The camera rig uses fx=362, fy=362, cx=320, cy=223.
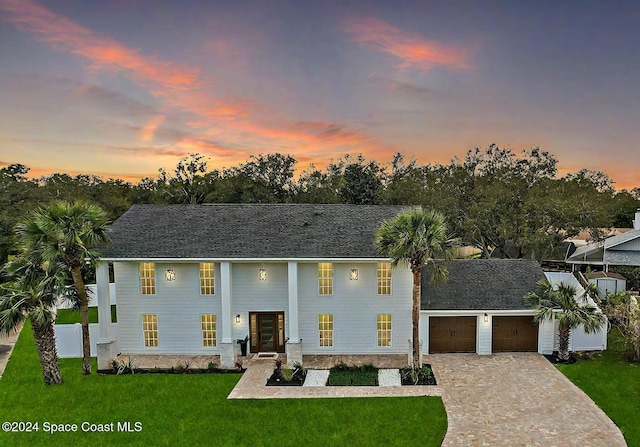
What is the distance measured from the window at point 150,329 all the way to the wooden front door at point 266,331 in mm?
4410

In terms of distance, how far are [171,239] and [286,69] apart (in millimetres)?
11304

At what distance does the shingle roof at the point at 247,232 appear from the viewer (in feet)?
52.1

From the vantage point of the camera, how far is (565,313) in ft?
50.1

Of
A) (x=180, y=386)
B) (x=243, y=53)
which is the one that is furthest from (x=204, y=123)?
(x=180, y=386)

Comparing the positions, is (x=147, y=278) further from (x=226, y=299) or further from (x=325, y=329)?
(x=325, y=329)

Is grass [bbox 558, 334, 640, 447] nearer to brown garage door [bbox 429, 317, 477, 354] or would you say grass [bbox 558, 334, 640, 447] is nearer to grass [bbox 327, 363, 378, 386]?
brown garage door [bbox 429, 317, 477, 354]

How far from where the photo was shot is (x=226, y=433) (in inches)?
405

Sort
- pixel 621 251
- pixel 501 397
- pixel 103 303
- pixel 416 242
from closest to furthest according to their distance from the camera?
pixel 501 397
pixel 416 242
pixel 103 303
pixel 621 251

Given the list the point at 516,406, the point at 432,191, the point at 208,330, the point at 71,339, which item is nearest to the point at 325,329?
the point at 208,330

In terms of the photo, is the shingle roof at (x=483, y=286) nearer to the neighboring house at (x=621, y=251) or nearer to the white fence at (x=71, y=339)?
the neighboring house at (x=621, y=251)

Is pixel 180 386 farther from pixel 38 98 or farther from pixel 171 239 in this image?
pixel 38 98

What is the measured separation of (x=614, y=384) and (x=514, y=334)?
12.8 feet

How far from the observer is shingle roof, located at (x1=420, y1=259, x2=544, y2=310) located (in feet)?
53.3

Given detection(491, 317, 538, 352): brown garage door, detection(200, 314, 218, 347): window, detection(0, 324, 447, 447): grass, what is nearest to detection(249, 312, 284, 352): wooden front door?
detection(200, 314, 218, 347): window
